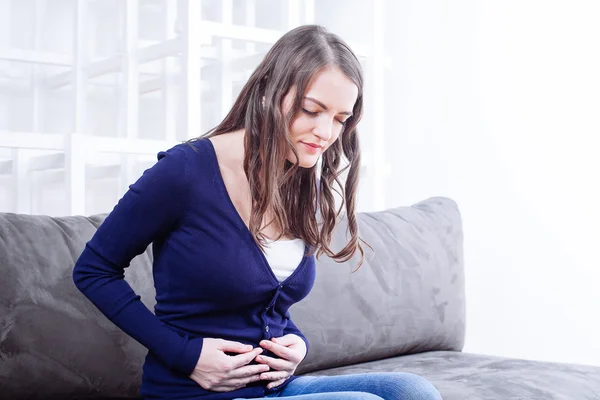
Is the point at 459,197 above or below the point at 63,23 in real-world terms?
below

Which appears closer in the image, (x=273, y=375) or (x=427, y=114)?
(x=273, y=375)

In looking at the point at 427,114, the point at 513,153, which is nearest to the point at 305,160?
the point at 513,153

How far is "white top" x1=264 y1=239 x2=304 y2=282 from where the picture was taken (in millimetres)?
1282

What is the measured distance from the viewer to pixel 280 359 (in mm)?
1239


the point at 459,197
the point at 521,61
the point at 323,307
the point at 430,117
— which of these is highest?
the point at 521,61

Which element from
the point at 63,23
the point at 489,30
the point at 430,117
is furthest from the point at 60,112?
the point at 489,30

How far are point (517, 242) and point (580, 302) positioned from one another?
0.27 m

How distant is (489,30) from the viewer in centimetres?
264

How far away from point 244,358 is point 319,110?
0.39m

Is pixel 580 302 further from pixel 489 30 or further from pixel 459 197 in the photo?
pixel 489 30

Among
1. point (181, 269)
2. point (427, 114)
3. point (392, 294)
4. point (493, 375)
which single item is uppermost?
point (427, 114)

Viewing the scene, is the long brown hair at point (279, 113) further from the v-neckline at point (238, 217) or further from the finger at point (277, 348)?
the finger at point (277, 348)

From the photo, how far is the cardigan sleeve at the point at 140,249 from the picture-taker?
3.82 feet

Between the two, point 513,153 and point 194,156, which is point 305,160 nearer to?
point 194,156
